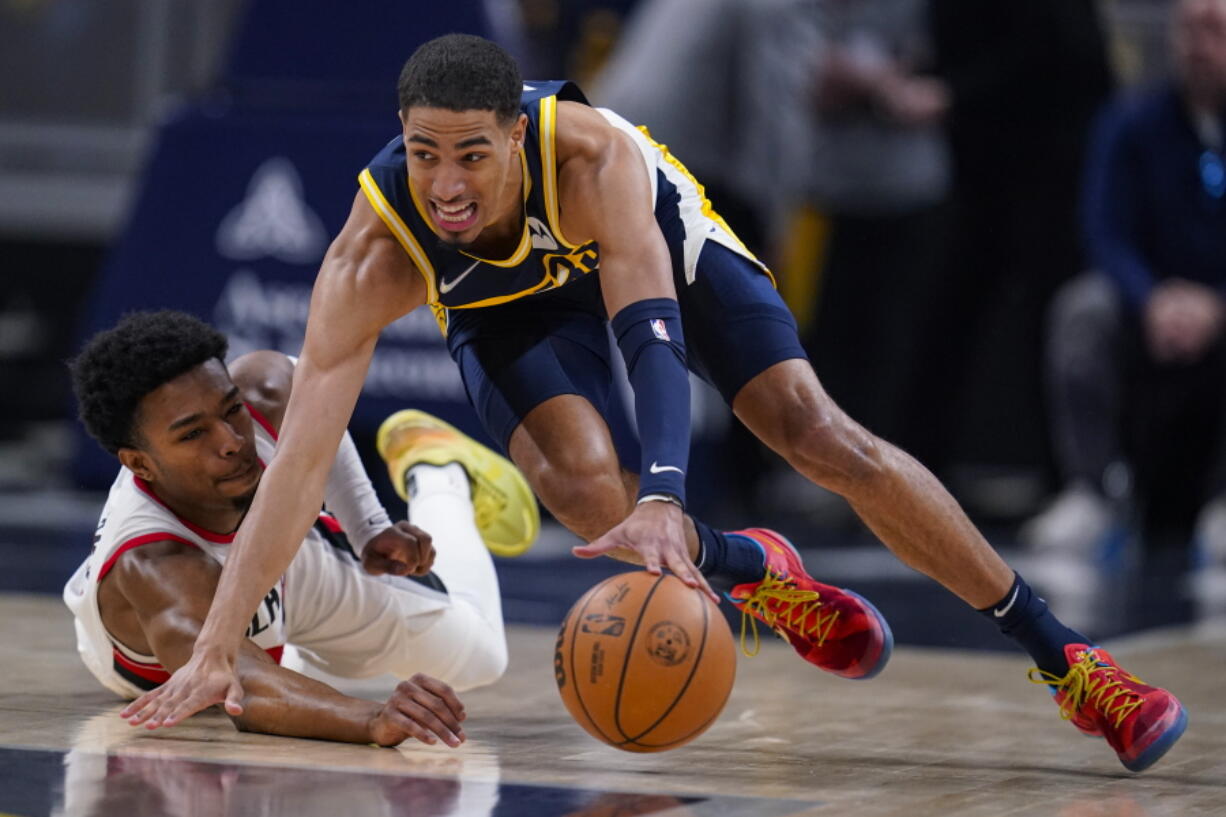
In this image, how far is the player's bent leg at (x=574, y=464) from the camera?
15.4ft

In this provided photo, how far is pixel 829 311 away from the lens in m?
10.8

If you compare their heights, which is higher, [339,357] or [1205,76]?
[1205,76]

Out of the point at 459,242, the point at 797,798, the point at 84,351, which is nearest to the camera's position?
the point at 797,798

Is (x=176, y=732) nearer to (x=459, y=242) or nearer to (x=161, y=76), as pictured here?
(x=459, y=242)

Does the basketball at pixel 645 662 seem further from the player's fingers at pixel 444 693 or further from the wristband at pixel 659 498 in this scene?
the player's fingers at pixel 444 693

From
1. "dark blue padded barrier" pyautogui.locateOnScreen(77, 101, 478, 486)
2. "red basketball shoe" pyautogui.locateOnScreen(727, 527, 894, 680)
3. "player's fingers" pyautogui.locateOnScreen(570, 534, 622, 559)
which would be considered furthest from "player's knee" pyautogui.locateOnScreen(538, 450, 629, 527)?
"dark blue padded barrier" pyautogui.locateOnScreen(77, 101, 478, 486)

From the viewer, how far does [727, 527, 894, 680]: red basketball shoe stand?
487cm

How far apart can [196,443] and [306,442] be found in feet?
1.28

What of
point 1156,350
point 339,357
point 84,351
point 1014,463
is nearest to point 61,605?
point 84,351

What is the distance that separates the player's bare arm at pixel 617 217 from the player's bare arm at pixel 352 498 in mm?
903

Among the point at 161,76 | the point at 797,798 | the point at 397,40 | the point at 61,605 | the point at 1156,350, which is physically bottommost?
the point at 797,798

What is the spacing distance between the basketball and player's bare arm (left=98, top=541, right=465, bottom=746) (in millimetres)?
343

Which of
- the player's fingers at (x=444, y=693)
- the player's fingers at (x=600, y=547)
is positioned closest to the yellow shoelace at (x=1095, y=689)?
the player's fingers at (x=600, y=547)

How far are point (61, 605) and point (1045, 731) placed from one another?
11.2 ft
